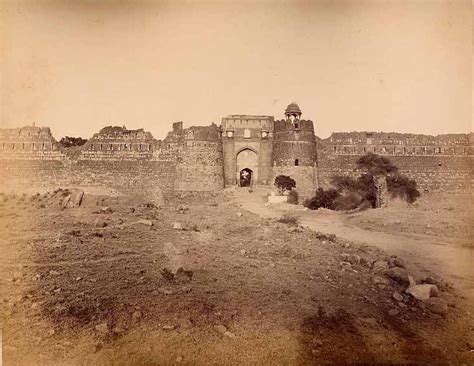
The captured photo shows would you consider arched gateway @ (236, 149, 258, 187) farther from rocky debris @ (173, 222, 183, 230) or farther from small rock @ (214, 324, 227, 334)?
small rock @ (214, 324, 227, 334)

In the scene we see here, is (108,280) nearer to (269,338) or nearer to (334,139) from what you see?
(269,338)

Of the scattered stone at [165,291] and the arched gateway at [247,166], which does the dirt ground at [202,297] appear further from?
the arched gateway at [247,166]

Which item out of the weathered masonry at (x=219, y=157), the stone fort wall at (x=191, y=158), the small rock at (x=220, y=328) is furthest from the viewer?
the weathered masonry at (x=219, y=157)

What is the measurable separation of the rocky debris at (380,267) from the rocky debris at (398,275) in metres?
0.07

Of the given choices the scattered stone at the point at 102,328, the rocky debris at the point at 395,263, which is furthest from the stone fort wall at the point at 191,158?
the scattered stone at the point at 102,328

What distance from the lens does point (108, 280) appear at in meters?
6.69

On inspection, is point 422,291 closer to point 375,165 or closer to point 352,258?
point 352,258

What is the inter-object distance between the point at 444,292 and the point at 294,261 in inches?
93.7

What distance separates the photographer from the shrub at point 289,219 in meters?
8.29

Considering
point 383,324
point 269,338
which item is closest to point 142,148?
point 269,338

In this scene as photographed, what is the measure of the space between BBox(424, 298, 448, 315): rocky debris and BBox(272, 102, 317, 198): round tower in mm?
4470

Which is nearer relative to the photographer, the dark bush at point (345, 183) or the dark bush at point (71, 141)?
the dark bush at point (71, 141)

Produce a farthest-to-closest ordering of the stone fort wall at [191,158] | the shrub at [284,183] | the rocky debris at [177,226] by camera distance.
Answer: the shrub at [284,183] → the stone fort wall at [191,158] → the rocky debris at [177,226]

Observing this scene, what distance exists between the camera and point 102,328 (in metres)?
6.06
